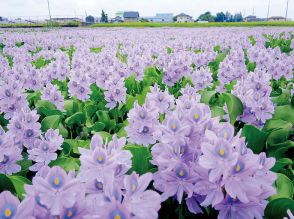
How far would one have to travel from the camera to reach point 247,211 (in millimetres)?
1210

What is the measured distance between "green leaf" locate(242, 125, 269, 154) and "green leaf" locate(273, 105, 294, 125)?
2.26 ft

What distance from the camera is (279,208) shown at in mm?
1427

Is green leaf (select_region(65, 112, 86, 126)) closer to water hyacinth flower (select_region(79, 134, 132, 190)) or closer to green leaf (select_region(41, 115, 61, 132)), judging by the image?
green leaf (select_region(41, 115, 61, 132))

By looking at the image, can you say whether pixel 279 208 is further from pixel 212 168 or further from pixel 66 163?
pixel 66 163

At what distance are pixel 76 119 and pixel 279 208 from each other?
2.36 metres

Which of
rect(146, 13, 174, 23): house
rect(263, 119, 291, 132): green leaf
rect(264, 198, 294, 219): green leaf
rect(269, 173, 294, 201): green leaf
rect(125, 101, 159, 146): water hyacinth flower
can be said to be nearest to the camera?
rect(264, 198, 294, 219): green leaf

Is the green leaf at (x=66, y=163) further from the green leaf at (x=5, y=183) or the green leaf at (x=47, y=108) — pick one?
the green leaf at (x=47, y=108)

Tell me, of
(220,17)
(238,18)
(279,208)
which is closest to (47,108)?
(279,208)

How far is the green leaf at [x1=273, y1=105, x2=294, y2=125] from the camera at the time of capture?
116 inches

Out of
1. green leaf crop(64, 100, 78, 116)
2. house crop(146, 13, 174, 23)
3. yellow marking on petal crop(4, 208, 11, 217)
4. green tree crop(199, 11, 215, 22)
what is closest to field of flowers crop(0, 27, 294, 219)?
yellow marking on petal crop(4, 208, 11, 217)

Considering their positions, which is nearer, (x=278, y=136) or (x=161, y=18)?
(x=278, y=136)

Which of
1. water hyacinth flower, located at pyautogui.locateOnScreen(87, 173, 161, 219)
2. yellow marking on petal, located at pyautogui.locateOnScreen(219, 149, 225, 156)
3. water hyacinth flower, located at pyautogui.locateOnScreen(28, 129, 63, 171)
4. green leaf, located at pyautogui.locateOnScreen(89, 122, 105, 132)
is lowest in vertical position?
green leaf, located at pyautogui.locateOnScreen(89, 122, 105, 132)

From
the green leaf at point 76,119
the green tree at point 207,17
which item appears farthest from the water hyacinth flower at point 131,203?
the green tree at point 207,17

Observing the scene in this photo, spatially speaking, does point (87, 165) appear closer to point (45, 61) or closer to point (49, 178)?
point (49, 178)
